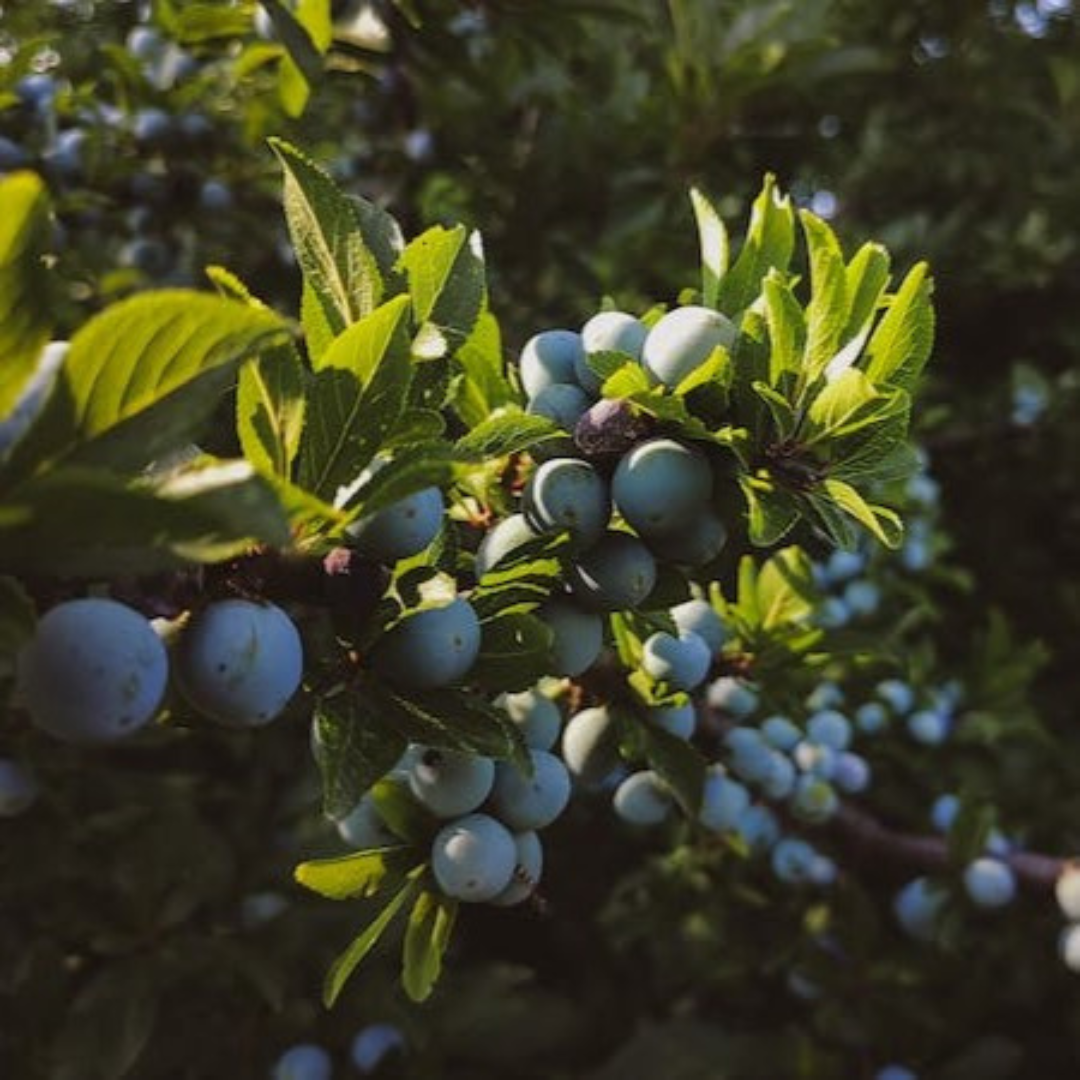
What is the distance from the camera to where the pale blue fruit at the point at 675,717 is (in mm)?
969

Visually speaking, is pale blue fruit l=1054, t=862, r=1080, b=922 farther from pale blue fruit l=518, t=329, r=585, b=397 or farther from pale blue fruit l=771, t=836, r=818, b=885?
pale blue fruit l=518, t=329, r=585, b=397

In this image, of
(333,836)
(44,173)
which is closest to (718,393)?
(333,836)

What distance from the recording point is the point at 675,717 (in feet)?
3.21

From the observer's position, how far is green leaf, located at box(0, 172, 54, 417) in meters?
0.46

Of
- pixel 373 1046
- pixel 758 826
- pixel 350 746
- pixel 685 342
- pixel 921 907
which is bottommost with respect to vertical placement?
pixel 373 1046

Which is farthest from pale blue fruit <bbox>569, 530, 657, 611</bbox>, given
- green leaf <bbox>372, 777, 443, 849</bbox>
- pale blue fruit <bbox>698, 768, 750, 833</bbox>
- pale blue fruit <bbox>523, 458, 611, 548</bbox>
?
pale blue fruit <bbox>698, 768, 750, 833</bbox>

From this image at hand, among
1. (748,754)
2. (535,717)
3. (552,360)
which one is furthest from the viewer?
(748,754)

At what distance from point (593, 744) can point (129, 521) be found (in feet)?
1.89

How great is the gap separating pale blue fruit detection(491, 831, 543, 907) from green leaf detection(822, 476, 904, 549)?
334mm

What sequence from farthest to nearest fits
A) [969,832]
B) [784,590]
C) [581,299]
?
1. [581,299]
2. [969,832]
3. [784,590]

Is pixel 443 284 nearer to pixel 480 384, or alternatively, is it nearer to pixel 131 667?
pixel 480 384

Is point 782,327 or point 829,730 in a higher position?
point 782,327

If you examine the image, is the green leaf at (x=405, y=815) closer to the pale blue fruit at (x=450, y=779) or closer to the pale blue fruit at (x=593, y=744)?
the pale blue fruit at (x=450, y=779)

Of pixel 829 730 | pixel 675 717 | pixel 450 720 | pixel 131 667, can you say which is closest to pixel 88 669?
pixel 131 667
